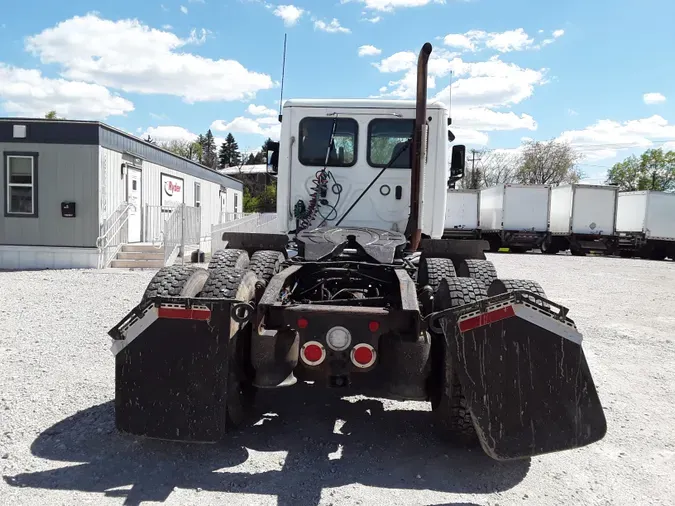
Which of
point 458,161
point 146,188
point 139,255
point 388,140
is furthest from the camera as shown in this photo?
point 146,188

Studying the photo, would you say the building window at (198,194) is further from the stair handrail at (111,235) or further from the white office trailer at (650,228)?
the white office trailer at (650,228)

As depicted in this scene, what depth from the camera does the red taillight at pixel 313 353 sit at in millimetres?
3223

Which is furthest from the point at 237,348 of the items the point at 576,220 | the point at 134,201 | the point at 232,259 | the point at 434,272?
the point at 576,220

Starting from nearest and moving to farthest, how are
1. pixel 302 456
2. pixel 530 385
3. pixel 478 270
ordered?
pixel 530 385
pixel 302 456
pixel 478 270

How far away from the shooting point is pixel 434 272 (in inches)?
171

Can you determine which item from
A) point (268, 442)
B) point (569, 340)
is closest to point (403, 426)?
point (268, 442)

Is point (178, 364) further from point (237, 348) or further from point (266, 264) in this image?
point (266, 264)

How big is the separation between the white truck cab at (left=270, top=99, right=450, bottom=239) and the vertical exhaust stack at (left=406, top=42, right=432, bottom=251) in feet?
2.14

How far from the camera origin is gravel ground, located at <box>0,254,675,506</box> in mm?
2994

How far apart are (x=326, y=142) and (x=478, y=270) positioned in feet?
7.66

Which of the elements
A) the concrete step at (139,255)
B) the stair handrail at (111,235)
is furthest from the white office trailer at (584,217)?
the stair handrail at (111,235)

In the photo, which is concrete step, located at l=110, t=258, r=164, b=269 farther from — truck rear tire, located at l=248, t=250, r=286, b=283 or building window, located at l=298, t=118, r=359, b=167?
truck rear tire, located at l=248, t=250, r=286, b=283

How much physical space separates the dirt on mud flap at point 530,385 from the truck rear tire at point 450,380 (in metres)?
0.24

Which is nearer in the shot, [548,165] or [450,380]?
[450,380]
